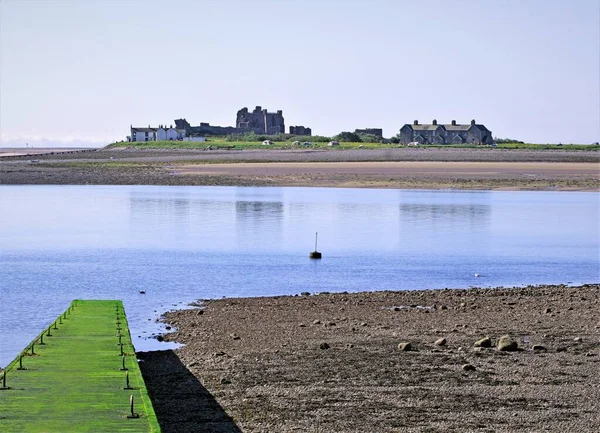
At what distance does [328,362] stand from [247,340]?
7.91ft

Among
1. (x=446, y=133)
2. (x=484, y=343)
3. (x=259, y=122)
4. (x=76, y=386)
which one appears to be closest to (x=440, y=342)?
(x=484, y=343)

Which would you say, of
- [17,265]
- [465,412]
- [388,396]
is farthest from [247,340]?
[17,265]

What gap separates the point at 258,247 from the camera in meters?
33.2

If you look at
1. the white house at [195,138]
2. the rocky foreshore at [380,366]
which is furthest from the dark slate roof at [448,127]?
the rocky foreshore at [380,366]

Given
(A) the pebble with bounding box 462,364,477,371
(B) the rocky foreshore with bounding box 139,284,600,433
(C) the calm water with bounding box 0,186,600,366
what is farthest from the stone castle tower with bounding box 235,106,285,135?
(A) the pebble with bounding box 462,364,477,371

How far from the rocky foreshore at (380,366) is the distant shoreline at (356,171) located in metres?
47.8

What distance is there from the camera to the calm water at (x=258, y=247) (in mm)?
23828

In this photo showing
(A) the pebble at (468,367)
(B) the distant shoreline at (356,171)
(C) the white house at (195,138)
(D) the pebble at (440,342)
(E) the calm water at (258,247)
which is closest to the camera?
(A) the pebble at (468,367)

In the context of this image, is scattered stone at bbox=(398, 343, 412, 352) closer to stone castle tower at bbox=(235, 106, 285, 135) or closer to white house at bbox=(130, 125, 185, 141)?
white house at bbox=(130, 125, 185, 141)

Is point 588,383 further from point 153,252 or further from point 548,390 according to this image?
point 153,252

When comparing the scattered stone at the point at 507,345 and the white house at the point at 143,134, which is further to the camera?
the white house at the point at 143,134

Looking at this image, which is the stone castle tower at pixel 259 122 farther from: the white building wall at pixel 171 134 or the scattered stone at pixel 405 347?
the scattered stone at pixel 405 347

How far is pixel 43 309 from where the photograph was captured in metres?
20.8

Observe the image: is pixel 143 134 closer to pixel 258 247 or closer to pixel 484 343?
pixel 258 247
